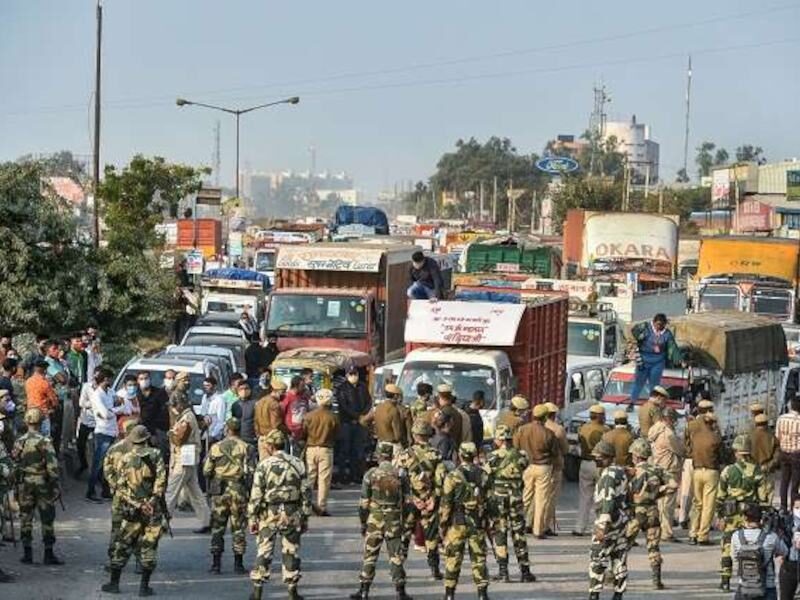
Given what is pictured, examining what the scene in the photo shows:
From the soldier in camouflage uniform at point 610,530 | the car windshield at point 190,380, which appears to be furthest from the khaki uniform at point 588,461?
the car windshield at point 190,380

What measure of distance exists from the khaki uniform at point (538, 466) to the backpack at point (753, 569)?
5.13 meters

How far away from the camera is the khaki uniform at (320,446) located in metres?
21.1

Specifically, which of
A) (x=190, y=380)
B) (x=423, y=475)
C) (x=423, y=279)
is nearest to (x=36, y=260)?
(x=423, y=279)

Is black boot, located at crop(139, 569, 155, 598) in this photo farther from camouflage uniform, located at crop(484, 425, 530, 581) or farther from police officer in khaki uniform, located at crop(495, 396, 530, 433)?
police officer in khaki uniform, located at crop(495, 396, 530, 433)

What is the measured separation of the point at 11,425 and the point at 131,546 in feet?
8.79

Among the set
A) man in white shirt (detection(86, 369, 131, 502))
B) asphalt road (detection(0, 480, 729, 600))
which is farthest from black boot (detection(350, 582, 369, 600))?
man in white shirt (detection(86, 369, 131, 502))

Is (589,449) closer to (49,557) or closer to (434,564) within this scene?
(434,564)

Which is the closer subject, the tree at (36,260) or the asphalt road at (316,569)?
the asphalt road at (316,569)

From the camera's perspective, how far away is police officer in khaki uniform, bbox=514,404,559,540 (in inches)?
802

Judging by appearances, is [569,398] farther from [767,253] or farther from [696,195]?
[696,195]

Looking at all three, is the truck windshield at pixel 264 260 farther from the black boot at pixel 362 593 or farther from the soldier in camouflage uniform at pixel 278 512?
the soldier in camouflage uniform at pixel 278 512

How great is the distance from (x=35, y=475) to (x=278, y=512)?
2844 millimetres

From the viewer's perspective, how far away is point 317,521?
21.4 m

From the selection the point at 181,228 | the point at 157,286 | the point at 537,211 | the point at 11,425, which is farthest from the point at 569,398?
the point at 537,211
